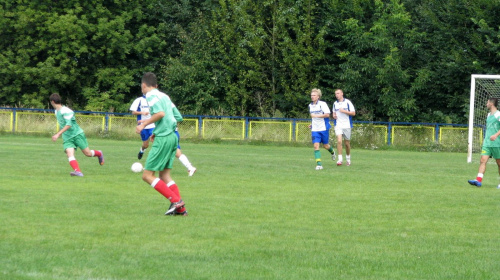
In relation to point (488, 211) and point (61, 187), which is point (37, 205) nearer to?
point (61, 187)

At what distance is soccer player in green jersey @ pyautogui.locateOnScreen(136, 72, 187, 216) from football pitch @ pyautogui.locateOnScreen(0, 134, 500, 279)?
0.27 metres

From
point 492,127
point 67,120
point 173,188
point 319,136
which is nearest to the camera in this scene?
point 173,188

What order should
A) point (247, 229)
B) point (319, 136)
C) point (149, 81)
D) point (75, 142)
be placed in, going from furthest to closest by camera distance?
point (319, 136) → point (75, 142) → point (149, 81) → point (247, 229)

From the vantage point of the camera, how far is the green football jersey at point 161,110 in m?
9.23

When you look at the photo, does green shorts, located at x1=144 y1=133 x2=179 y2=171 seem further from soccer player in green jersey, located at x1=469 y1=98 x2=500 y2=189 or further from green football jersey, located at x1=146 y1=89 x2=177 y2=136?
soccer player in green jersey, located at x1=469 y1=98 x2=500 y2=189

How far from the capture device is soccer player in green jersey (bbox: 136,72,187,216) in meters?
9.14

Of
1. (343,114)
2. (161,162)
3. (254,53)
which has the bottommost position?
(161,162)

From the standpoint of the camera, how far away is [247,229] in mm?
8219

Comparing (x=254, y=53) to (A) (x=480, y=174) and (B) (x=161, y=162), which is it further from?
(B) (x=161, y=162)

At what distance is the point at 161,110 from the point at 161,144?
1.41ft

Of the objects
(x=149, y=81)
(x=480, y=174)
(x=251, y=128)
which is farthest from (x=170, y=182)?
(x=251, y=128)

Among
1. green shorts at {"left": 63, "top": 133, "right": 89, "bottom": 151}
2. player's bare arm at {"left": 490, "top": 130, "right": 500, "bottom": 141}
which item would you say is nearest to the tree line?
player's bare arm at {"left": 490, "top": 130, "right": 500, "bottom": 141}

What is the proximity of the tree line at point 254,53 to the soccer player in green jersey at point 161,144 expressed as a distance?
3233 centimetres

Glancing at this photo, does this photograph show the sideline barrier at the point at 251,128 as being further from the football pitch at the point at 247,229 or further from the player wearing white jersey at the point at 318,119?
the football pitch at the point at 247,229
